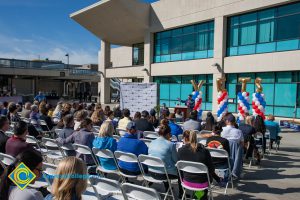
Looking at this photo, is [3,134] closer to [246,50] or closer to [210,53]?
[246,50]

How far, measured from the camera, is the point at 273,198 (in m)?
5.44

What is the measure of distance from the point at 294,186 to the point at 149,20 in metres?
24.6

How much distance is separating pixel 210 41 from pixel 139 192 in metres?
21.7

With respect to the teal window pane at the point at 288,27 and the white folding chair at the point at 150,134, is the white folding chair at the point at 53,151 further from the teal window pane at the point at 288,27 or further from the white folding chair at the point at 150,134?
the teal window pane at the point at 288,27

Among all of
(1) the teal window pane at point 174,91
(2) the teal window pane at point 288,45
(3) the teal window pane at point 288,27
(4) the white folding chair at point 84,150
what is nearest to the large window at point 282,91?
(2) the teal window pane at point 288,45

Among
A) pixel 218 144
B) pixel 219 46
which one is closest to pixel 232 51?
pixel 219 46

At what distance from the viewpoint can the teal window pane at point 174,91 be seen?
26.4 meters

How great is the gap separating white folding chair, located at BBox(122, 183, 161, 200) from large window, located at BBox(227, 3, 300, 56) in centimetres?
1777

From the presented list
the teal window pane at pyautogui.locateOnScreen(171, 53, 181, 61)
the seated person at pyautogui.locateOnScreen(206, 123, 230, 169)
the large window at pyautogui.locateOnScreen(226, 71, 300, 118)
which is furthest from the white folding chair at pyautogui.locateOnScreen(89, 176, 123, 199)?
the teal window pane at pyautogui.locateOnScreen(171, 53, 181, 61)

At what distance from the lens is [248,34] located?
20.8 m

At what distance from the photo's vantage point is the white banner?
1291 cm

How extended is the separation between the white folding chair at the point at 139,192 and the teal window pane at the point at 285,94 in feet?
57.8

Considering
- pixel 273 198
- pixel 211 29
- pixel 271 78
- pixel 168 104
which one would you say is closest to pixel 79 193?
pixel 273 198

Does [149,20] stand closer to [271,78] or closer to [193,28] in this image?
[193,28]
